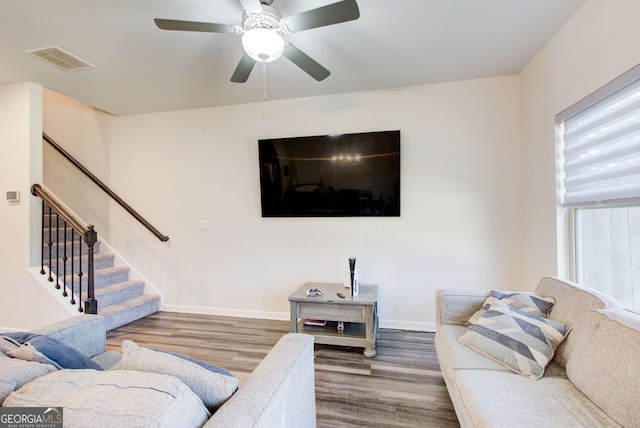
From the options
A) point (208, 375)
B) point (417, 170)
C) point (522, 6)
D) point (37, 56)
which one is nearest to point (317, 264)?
point (417, 170)

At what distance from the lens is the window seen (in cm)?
167

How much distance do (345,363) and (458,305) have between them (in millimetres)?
1043

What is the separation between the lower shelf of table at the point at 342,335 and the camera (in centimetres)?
→ 259

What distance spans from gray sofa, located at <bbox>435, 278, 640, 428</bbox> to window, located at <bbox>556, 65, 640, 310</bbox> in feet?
1.41

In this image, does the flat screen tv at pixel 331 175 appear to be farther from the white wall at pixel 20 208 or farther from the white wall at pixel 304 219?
the white wall at pixel 20 208

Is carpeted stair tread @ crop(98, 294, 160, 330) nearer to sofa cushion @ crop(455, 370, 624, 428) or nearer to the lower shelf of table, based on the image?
the lower shelf of table

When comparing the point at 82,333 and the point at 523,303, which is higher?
the point at 523,303

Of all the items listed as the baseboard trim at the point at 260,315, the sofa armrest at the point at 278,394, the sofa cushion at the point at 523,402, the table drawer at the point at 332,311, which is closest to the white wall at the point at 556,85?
the baseboard trim at the point at 260,315

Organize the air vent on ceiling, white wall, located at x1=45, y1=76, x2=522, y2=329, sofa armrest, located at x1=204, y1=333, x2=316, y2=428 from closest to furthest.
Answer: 1. sofa armrest, located at x1=204, y1=333, x2=316, y2=428
2. the air vent on ceiling
3. white wall, located at x1=45, y1=76, x2=522, y2=329

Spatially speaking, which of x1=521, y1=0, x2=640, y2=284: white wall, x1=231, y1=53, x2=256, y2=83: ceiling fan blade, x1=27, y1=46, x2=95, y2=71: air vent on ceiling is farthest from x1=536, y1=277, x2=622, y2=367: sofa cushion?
x1=27, y1=46, x2=95, y2=71: air vent on ceiling

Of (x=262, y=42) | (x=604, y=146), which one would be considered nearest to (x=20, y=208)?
(x=262, y=42)

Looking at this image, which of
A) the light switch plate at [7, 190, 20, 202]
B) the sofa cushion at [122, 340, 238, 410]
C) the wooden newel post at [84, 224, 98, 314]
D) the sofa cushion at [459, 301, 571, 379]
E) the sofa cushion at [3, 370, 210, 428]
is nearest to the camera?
the sofa cushion at [3, 370, 210, 428]

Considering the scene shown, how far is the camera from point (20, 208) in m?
3.11

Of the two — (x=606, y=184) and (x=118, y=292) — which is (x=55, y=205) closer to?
(x=118, y=292)
